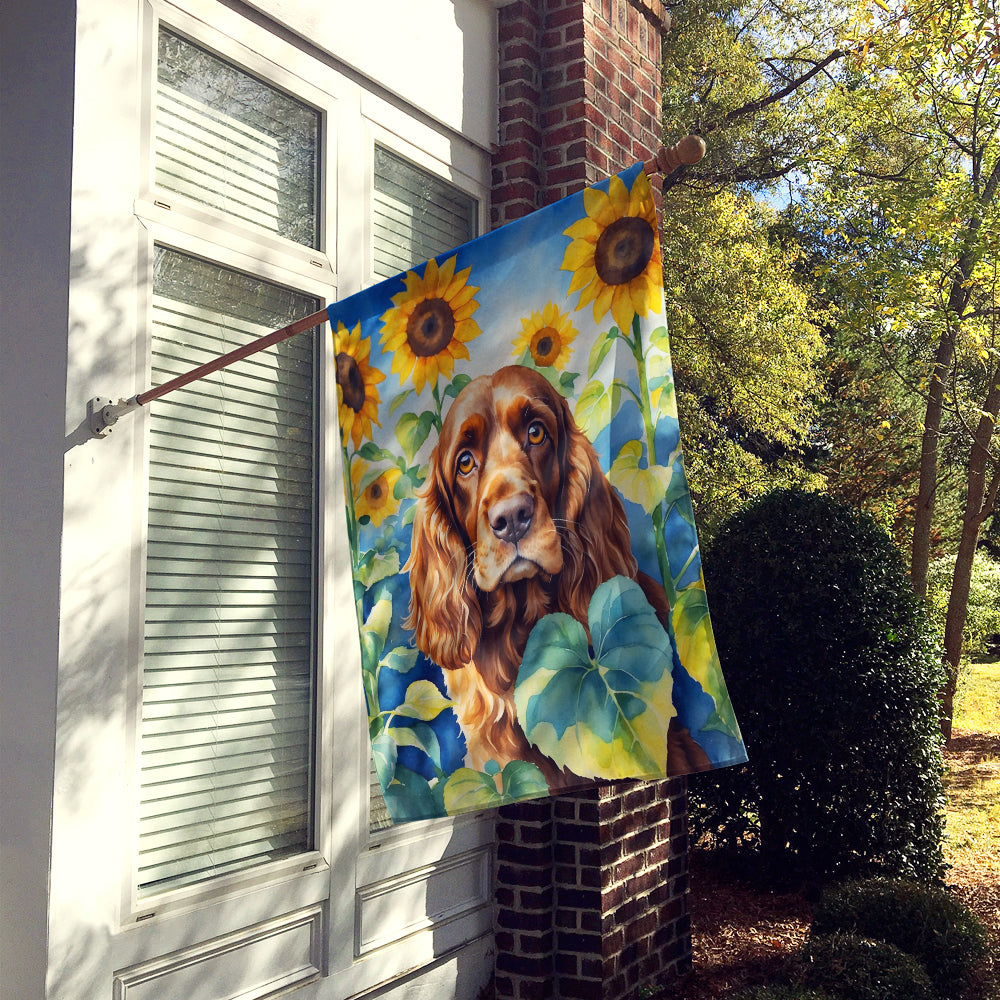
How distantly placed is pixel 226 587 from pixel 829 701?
12.1 ft

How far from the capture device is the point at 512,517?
93.6 inches

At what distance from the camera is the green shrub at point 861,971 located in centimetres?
382

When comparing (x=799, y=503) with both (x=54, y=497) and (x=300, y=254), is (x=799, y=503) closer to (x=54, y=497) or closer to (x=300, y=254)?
(x=300, y=254)

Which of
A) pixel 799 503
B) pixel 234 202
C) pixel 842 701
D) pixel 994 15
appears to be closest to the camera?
pixel 234 202

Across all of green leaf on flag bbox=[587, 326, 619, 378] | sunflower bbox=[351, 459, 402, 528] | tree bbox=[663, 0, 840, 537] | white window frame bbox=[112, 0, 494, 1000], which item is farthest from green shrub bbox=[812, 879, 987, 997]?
tree bbox=[663, 0, 840, 537]

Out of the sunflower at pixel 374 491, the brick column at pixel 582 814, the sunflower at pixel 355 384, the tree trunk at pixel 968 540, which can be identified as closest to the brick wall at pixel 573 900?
the brick column at pixel 582 814

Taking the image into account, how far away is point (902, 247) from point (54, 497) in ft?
28.3

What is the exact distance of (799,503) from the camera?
5.97 meters

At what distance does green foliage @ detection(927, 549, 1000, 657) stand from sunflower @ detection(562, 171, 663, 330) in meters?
11.7

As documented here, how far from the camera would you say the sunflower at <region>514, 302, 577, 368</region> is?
92.7 inches

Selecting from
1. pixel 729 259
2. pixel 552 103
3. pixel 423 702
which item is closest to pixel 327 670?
pixel 423 702

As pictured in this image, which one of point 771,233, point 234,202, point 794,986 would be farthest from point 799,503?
point 771,233

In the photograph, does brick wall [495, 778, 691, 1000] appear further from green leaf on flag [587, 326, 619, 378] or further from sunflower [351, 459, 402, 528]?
green leaf on flag [587, 326, 619, 378]

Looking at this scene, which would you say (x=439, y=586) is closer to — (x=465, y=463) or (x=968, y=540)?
(x=465, y=463)
